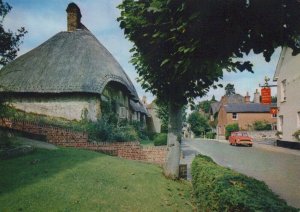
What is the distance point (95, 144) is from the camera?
16.8 metres

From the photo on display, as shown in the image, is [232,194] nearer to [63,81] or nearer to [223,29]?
[223,29]

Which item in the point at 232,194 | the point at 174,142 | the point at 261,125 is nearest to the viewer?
the point at 232,194

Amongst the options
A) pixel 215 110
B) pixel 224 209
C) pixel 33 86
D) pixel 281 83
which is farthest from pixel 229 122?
pixel 224 209

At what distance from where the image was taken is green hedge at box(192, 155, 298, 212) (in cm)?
499

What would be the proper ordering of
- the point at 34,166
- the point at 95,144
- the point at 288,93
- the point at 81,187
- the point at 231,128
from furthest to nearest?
1. the point at 231,128
2. the point at 288,93
3. the point at 95,144
4. the point at 34,166
5. the point at 81,187

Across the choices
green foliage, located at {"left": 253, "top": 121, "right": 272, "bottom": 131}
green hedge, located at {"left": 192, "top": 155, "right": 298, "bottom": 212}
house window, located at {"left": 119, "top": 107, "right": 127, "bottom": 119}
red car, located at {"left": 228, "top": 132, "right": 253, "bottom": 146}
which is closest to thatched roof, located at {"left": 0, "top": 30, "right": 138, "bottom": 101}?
house window, located at {"left": 119, "top": 107, "right": 127, "bottom": 119}

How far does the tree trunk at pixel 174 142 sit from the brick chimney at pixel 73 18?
68.1 ft

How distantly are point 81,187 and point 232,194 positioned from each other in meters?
4.31

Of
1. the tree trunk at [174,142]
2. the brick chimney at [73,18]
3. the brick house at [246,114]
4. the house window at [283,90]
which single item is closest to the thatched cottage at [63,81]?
the brick chimney at [73,18]

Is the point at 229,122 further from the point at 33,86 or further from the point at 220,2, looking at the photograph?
the point at 220,2

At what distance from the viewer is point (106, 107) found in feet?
83.7

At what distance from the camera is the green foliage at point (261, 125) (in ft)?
196

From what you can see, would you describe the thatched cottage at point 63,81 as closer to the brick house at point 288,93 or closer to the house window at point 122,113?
the house window at point 122,113

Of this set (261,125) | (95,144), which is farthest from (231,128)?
(95,144)
